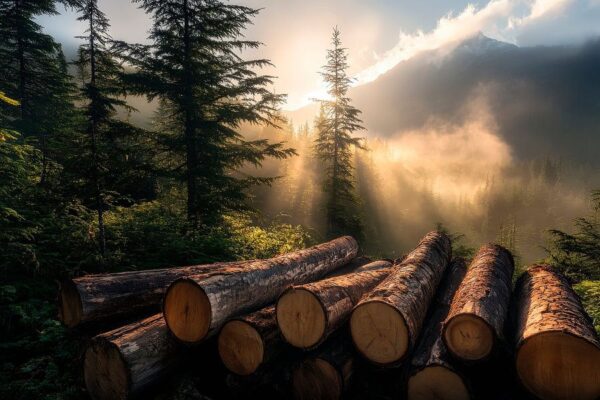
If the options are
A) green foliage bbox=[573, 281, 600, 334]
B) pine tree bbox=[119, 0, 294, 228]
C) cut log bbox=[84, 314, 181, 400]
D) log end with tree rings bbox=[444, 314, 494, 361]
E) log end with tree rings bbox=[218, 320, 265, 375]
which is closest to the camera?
log end with tree rings bbox=[444, 314, 494, 361]

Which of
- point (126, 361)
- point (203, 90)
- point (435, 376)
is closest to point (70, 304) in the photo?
point (126, 361)

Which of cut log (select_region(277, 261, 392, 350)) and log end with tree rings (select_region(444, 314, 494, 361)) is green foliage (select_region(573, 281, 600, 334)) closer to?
log end with tree rings (select_region(444, 314, 494, 361))

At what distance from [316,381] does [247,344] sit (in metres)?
1.03

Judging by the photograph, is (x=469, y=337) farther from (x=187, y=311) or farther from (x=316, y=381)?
(x=187, y=311)

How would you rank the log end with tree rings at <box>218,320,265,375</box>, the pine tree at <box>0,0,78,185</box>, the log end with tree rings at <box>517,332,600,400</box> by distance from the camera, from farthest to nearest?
1. the pine tree at <box>0,0,78,185</box>
2. the log end with tree rings at <box>218,320,265,375</box>
3. the log end with tree rings at <box>517,332,600,400</box>

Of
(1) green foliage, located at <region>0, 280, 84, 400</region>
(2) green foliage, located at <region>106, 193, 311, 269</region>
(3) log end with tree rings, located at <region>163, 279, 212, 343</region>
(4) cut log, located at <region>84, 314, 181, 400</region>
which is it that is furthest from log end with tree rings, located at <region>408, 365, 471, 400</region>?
(2) green foliage, located at <region>106, 193, 311, 269</region>

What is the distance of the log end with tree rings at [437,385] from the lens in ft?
12.5

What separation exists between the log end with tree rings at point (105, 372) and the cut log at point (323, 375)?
2.17 metres

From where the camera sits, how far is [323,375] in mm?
4117

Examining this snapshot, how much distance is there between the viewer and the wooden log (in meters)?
4.24

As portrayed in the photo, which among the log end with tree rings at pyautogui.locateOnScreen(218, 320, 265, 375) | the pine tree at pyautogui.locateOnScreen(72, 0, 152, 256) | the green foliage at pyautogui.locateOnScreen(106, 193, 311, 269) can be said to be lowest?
the log end with tree rings at pyautogui.locateOnScreen(218, 320, 265, 375)

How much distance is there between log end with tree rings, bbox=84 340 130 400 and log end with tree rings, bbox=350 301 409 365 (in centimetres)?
299

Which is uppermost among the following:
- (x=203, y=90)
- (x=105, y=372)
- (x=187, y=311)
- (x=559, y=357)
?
(x=203, y=90)

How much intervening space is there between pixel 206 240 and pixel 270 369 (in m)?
5.98
